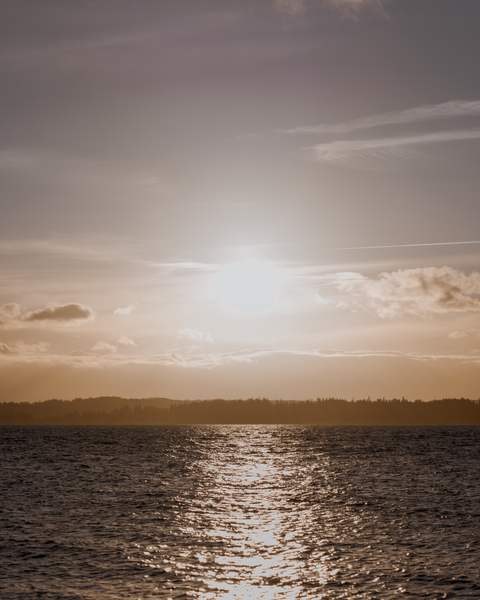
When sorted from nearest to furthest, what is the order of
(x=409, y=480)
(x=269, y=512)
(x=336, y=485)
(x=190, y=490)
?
(x=269, y=512)
(x=190, y=490)
(x=336, y=485)
(x=409, y=480)

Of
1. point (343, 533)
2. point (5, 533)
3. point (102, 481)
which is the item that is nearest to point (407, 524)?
point (343, 533)

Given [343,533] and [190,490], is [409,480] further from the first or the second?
[343,533]

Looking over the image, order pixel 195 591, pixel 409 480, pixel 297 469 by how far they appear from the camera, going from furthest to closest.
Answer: pixel 297 469
pixel 409 480
pixel 195 591

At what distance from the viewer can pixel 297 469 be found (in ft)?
354

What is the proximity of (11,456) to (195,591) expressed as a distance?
12060cm

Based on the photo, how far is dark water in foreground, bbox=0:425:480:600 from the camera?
34.6m

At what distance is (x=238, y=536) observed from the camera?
4825 centimetres

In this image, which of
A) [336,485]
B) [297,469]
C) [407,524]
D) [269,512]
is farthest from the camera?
[297,469]

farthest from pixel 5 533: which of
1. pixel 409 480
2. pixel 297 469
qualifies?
pixel 297 469

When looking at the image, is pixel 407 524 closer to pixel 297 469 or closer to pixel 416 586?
pixel 416 586

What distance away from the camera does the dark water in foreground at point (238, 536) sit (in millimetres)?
34625

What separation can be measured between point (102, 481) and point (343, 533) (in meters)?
46.8

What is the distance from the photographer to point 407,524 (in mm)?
53344

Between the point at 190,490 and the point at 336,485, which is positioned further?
the point at 336,485
